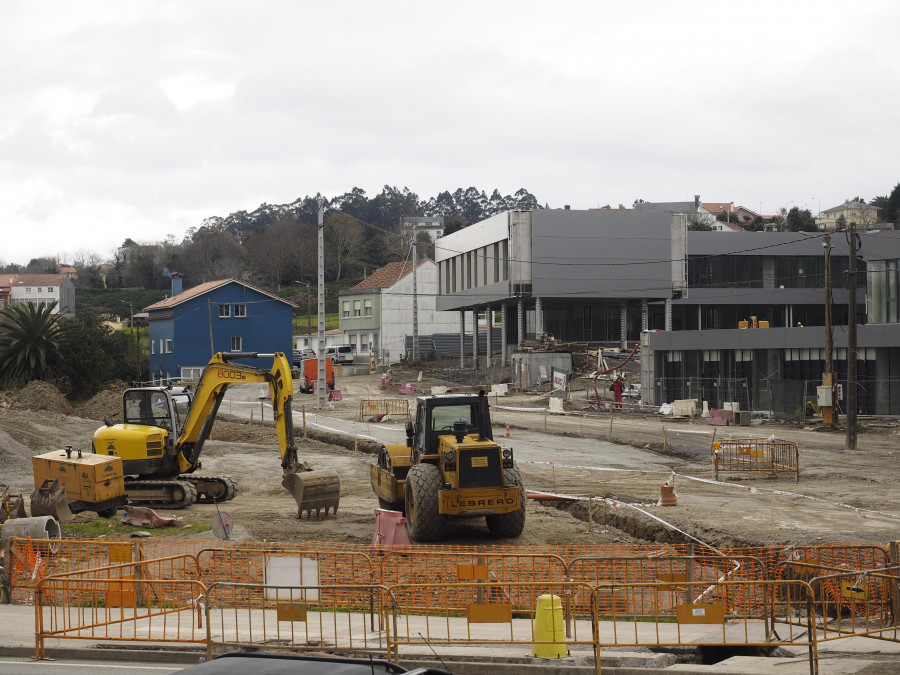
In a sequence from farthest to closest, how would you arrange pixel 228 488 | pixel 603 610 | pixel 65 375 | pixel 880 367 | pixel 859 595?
1. pixel 65 375
2. pixel 880 367
3. pixel 228 488
4. pixel 603 610
5. pixel 859 595

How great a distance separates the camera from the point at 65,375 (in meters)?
58.4

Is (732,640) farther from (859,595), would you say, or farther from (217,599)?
(217,599)

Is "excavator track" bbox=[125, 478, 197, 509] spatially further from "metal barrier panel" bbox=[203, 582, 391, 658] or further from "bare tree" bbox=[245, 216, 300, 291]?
"bare tree" bbox=[245, 216, 300, 291]

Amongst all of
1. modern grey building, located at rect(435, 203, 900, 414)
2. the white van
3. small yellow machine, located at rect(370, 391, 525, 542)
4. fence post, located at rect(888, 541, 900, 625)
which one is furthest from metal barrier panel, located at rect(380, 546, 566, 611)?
the white van

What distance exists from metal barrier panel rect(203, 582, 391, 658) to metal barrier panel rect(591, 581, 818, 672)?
100 inches

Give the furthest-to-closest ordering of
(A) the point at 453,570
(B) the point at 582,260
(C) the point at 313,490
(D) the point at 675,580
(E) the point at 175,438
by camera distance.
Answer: (B) the point at 582,260, (E) the point at 175,438, (C) the point at 313,490, (A) the point at 453,570, (D) the point at 675,580

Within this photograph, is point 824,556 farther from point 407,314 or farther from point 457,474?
point 407,314

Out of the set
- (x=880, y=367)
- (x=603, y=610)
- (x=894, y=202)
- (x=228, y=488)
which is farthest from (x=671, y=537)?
(x=894, y=202)

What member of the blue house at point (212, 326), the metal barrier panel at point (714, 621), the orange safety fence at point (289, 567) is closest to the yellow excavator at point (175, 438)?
the orange safety fence at point (289, 567)

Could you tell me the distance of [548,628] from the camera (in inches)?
386

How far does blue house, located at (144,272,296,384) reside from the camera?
6906cm

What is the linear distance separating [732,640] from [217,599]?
653 cm

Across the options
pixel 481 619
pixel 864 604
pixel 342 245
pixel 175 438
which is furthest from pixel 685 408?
pixel 342 245

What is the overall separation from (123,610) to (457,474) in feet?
20.5
